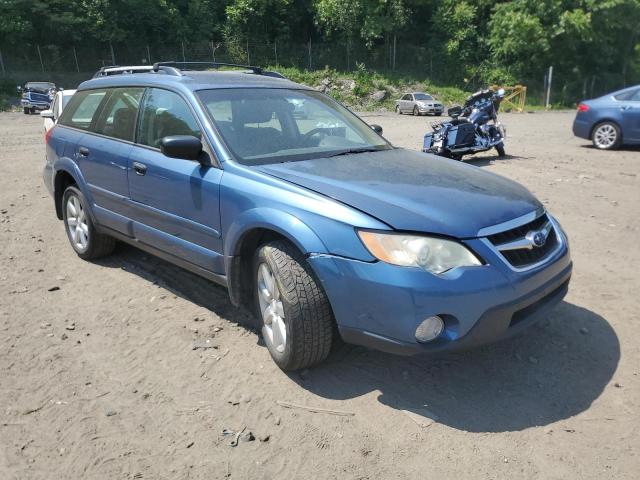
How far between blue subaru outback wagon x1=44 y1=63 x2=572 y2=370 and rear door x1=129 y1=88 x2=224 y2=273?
0.04 feet

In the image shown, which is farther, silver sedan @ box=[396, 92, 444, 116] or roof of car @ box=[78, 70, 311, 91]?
silver sedan @ box=[396, 92, 444, 116]

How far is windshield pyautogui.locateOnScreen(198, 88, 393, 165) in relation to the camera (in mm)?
3650

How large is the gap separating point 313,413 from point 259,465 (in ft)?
1.52

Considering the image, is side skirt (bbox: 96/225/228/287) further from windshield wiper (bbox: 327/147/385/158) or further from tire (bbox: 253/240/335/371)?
windshield wiper (bbox: 327/147/385/158)

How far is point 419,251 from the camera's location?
2705 millimetres

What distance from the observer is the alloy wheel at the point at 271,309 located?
320 centimetres

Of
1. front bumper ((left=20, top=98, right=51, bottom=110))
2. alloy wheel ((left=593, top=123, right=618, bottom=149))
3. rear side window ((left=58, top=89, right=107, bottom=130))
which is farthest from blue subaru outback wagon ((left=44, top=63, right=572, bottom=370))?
front bumper ((left=20, top=98, right=51, bottom=110))

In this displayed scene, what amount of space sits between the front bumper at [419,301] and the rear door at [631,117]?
33.3 feet

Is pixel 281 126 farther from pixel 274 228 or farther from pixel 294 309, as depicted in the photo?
pixel 294 309

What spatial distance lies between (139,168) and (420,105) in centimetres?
2480

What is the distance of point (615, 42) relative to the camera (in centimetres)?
3891

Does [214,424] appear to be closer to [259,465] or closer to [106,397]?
[259,465]

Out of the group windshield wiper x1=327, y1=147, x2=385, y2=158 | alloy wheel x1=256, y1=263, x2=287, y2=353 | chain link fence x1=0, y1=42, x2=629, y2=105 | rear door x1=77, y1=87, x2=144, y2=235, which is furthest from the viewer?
chain link fence x1=0, y1=42, x2=629, y2=105

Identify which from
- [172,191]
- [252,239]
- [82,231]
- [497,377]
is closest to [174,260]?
[172,191]
